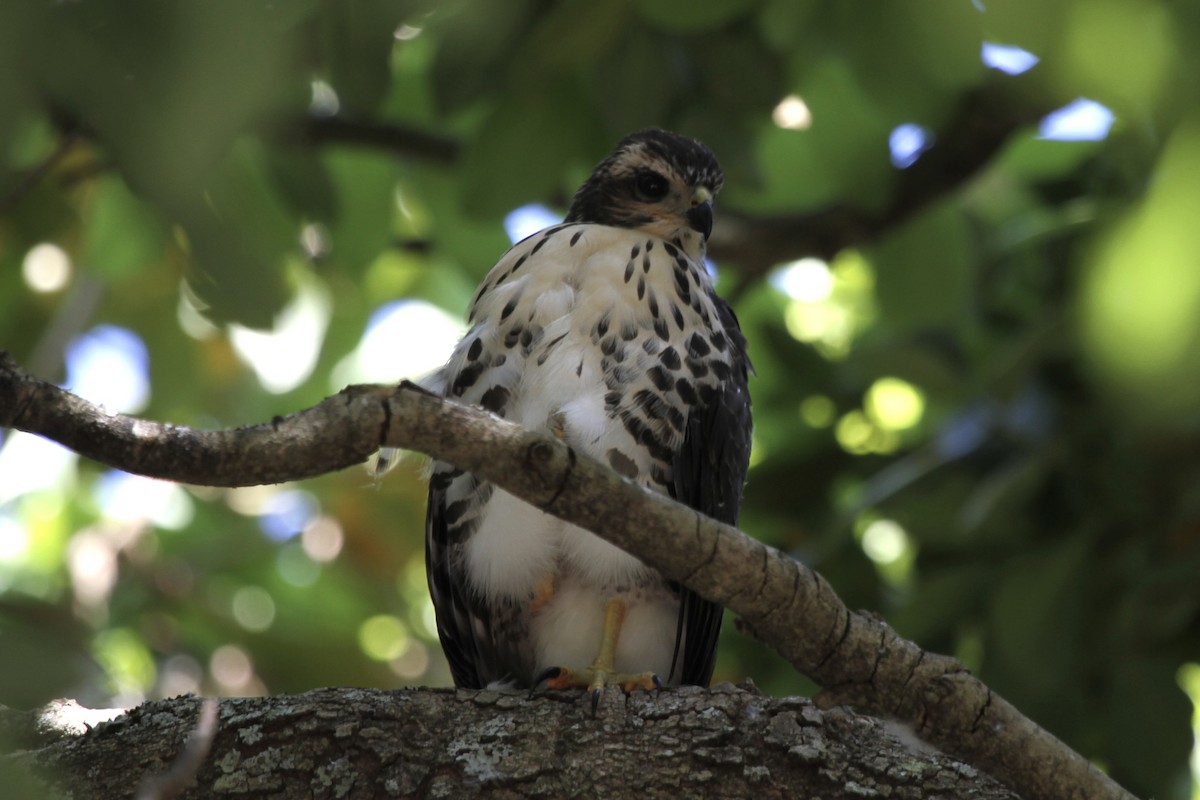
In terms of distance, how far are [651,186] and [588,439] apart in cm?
114

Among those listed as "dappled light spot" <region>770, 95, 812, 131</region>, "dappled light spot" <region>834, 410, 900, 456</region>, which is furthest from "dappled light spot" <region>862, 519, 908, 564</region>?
"dappled light spot" <region>770, 95, 812, 131</region>

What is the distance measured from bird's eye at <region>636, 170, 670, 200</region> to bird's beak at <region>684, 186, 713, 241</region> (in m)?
0.10

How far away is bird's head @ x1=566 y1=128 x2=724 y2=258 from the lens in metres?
4.18

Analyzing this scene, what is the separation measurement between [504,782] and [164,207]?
1.79 m

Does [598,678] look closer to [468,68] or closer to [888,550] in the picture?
[468,68]

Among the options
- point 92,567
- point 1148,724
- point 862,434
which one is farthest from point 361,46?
point 92,567

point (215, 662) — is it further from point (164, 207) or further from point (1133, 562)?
point (164, 207)

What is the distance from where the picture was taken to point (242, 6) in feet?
3.55

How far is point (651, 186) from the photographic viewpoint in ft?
13.9

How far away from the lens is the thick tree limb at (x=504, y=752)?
260 centimetres

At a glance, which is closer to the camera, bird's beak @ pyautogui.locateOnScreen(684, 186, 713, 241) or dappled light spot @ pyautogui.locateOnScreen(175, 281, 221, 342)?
bird's beak @ pyautogui.locateOnScreen(684, 186, 713, 241)

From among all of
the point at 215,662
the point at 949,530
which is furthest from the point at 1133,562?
the point at 215,662

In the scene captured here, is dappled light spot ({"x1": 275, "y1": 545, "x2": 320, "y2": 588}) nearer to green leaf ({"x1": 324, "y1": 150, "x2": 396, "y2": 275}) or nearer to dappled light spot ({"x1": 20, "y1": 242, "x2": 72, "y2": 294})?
dappled light spot ({"x1": 20, "y1": 242, "x2": 72, "y2": 294})

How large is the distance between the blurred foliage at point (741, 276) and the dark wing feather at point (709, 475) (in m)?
0.72
